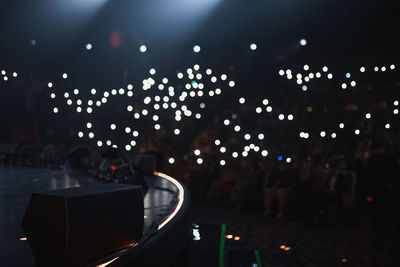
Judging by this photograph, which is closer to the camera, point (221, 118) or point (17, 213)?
point (17, 213)

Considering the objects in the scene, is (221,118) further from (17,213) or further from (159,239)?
(159,239)

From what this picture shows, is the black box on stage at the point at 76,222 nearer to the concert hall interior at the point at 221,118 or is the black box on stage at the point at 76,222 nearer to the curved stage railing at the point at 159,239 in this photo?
the curved stage railing at the point at 159,239

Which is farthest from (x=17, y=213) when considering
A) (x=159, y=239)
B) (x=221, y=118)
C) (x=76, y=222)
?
(x=221, y=118)

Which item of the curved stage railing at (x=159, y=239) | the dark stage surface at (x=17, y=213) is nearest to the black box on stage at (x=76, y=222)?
the curved stage railing at (x=159, y=239)

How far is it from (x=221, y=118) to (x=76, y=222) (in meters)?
7.95

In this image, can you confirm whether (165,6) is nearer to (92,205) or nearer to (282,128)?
(282,128)

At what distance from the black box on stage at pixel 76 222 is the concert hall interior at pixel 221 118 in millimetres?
526

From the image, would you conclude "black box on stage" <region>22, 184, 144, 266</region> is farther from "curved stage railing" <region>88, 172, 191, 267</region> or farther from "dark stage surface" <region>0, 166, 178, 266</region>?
"dark stage surface" <region>0, 166, 178, 266</region>

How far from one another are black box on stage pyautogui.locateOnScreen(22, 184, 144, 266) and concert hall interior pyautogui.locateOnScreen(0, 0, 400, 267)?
0.53 m

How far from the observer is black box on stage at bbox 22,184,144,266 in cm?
126

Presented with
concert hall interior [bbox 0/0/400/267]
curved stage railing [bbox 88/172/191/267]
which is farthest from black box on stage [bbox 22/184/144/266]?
concert hall interior [bbox 0/0/400/267]

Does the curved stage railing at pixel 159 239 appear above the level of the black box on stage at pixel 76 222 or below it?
below

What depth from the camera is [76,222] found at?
127 centimetres

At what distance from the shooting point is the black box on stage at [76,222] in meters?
1.26
